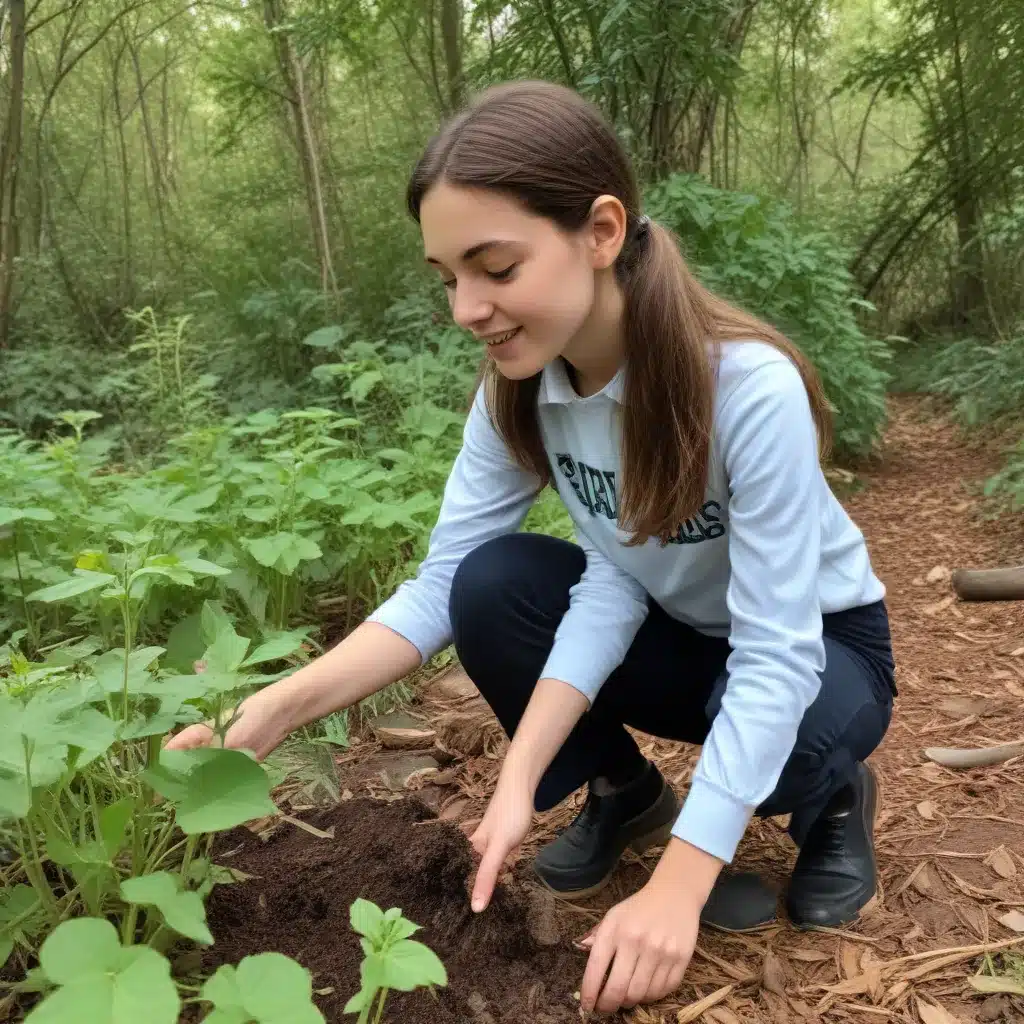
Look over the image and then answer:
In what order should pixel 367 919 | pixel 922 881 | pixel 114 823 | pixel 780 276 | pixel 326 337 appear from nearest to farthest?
pixel 367 919 < pixel 114 823 < pixel 922 881 < pixel 780 276 < pixel 326 337

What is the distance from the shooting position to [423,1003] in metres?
1.19

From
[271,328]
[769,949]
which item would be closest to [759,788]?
[769,949]

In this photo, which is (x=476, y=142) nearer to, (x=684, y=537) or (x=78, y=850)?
(x=684, y=537)

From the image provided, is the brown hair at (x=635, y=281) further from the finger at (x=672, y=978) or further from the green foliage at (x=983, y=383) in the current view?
the green foliage at (x=983, y=383)

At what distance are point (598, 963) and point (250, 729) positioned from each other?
1.74 ft

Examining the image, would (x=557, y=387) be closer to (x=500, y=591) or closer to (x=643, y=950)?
(x=500, y=591)

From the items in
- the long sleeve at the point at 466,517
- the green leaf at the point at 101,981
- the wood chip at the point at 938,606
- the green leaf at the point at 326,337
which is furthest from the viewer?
the green leaf at the point at 326,337

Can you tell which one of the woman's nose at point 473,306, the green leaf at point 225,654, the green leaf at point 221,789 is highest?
the woman's nose at point 473,306

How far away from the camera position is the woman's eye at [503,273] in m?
1.18

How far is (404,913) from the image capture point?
1.34 metres

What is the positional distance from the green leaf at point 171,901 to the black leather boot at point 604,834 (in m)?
0.71

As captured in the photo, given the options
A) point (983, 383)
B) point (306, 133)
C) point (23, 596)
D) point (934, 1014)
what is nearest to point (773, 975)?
point (934, 1014)

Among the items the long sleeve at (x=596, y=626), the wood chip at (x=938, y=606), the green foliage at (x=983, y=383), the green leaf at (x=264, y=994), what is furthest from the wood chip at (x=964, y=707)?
the green leaf at (x=264, y=994)

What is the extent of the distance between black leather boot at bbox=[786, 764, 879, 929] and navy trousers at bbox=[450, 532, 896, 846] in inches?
2.0
